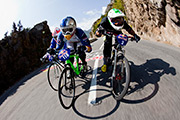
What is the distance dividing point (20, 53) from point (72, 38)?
10.7m

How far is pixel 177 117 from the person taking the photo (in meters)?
2.19

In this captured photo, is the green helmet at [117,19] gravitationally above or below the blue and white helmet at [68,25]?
below

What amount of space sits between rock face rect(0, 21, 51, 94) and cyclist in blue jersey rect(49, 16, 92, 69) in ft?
21.8

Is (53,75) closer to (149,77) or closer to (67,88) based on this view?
(67,88)

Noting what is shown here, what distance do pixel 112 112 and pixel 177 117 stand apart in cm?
114

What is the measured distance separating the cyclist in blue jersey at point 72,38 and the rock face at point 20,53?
21.8 ft

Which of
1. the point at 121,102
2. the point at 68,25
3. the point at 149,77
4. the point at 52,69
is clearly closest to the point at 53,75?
the point at 52,69

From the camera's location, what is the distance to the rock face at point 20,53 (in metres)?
10.5

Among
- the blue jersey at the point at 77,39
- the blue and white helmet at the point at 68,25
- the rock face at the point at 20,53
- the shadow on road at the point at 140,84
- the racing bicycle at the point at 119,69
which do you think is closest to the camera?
the shadow on road at the point at 140,84

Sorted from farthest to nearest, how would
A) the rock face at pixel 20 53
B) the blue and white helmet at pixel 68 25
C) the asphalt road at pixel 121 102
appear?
the rock face at pixel 20 53 < the blue and white helmet at pixel 68 25 < the asphalt road at pixel 121 102

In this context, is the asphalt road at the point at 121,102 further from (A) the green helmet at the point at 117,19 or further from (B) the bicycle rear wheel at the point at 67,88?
(A) the green helmet at the point at 117,19

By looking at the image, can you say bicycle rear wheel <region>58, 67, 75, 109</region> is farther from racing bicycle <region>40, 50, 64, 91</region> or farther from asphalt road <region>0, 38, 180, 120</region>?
racing bicycle <region>40, 50, 64, 91</region>

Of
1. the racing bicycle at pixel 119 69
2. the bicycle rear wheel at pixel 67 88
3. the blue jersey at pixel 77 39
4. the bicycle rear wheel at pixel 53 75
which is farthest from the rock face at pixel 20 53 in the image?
the racing bicycle at pixel 119 69

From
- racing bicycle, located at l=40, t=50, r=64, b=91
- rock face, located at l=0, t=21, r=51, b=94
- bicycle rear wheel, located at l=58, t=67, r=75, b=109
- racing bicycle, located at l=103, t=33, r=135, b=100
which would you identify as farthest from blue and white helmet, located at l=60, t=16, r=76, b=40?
rock face, located at l=0, t=21, r=51, b=94
